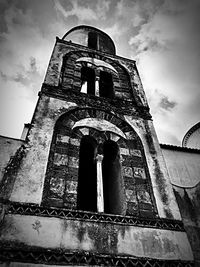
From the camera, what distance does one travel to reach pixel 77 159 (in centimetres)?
551

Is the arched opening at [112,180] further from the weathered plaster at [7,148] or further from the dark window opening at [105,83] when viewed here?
the dark window opening at [105,83]

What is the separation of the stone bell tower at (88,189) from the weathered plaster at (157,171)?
0.09ft

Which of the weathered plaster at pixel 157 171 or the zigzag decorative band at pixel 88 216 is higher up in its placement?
the weathered plaster at pixel 157 171

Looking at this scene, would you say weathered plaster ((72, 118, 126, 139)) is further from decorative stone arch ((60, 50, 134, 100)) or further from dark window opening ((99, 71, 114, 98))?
dark window opening ((99, 71, 114, 98))

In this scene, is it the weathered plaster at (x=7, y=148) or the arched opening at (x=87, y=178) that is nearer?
the weathered plaster at (x=7, y=148)

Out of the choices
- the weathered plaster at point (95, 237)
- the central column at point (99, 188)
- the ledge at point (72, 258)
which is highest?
the central column at point (99, 188)

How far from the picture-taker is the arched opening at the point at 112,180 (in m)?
5.42

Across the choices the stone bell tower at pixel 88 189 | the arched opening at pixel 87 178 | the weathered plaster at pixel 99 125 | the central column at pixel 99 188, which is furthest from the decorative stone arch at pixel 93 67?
the central column at pixel 99 188

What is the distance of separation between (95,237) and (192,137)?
12.4 metres

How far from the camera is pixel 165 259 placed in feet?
13.8

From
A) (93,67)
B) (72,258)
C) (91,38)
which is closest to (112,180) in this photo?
(72,258)

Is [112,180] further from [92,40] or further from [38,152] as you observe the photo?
[92,40]

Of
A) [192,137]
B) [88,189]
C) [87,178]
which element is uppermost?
[192,137]

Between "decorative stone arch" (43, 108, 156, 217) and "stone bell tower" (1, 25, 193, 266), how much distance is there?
Result: 0.02m
